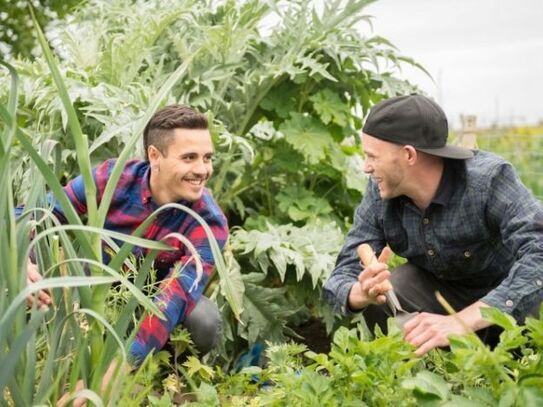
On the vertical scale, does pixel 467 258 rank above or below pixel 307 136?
below

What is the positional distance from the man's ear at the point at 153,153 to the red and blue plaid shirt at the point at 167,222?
7cm

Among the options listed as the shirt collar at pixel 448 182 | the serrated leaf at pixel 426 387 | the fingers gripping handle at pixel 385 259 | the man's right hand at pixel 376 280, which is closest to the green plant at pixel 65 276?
the serrated leaf at pixel 426 387

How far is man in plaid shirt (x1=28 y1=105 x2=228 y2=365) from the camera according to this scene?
327 cm

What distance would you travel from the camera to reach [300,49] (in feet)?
14.7

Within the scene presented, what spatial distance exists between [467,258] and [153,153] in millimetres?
1147

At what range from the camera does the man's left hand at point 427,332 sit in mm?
2398

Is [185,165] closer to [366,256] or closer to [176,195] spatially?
[176,195]

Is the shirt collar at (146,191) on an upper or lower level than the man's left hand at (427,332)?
upper

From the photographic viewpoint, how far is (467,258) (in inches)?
132

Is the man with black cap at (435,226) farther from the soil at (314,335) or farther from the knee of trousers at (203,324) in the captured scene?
the soil at (314,335)

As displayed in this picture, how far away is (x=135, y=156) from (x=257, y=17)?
3.45 feet

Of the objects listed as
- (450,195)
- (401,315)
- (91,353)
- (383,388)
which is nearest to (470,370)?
(383,388)

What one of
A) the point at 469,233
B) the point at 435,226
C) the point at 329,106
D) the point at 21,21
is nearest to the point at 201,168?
the point at 435,226

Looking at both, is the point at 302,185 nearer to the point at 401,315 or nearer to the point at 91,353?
the point at 401,315
